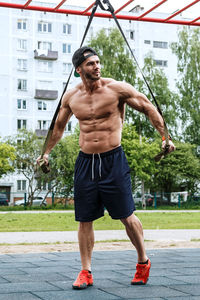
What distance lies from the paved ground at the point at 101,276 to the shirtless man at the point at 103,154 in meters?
0.26

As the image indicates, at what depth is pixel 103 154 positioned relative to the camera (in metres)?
4.55

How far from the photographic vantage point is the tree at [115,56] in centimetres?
3809

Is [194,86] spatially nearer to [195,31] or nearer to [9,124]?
[195,31]

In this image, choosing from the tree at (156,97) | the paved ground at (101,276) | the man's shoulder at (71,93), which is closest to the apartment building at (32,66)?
the tree at (156,97)

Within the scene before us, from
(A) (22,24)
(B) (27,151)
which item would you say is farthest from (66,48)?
(B) (27,151)

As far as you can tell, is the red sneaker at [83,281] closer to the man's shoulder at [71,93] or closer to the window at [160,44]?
the man's shoulder at [71,93]

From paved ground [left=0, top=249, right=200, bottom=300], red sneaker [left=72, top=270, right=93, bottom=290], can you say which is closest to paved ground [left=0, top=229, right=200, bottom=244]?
paved ground [left=0, top=249, right=200, bottom=300]

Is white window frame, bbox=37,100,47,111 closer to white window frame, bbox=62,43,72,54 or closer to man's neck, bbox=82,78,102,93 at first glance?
white window frame, bbox=62,43,72,54

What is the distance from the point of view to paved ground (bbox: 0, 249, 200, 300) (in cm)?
395

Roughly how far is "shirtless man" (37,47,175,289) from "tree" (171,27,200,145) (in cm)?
3529

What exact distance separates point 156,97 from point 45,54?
1648 centimetres

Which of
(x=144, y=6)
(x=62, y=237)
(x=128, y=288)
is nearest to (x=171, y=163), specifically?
(x=62, y=237)

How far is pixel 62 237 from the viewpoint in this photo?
1020cm

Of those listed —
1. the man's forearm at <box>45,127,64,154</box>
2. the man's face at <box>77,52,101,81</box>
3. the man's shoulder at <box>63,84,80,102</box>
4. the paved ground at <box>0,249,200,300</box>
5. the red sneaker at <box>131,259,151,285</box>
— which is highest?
the man's face at <box>77,52,101,81</box>
